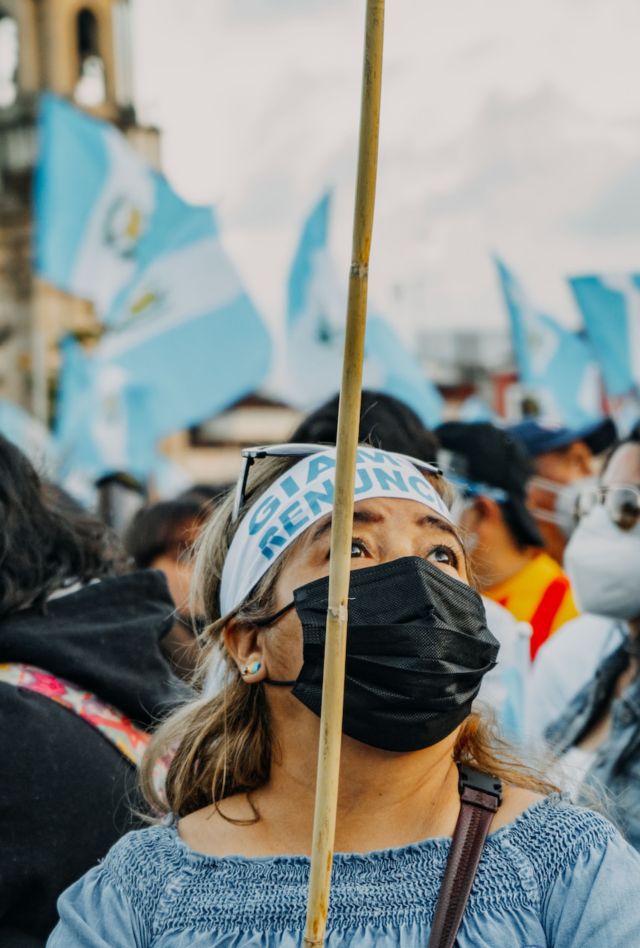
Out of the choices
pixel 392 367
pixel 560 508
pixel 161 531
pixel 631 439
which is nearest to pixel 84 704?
pixel 631 439

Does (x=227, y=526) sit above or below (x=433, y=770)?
above

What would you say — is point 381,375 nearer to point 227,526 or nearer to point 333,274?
point 333,274

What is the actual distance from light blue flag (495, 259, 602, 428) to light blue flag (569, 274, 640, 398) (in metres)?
1.37

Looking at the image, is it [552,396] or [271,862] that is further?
[552,396]

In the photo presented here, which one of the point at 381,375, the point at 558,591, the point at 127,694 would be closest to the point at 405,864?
the point at 127,694

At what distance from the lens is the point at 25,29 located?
44438mm

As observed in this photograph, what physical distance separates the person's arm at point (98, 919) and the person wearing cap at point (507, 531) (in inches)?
94.4

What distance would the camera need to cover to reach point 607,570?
348cm

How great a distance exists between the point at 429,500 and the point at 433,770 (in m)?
0.43

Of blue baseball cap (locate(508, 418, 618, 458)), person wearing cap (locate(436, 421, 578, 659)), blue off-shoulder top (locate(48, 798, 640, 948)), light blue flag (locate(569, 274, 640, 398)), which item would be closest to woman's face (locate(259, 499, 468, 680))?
blue off-shoulder top (locate(48, 798, 640, 948))

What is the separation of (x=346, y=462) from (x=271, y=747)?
86 cm

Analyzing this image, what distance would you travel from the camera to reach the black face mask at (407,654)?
1652 mm

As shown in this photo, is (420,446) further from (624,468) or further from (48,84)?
(48,84)

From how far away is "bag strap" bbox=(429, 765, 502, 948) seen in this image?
5.45ft
